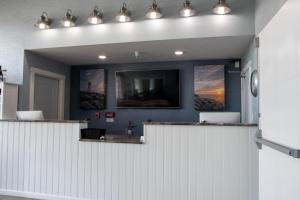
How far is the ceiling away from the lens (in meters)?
3.61

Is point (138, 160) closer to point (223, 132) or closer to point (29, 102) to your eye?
point (223, 132)

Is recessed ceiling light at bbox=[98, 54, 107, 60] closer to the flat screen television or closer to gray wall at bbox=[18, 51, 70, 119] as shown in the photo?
the flat screen television

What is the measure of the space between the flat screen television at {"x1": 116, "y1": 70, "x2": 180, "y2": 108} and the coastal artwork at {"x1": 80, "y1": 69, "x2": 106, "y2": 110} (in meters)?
0.37

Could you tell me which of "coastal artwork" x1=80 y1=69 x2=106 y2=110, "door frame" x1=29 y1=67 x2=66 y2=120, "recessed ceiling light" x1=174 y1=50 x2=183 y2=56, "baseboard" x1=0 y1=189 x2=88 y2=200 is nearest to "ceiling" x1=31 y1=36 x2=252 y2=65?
"recessed ceiling light" x1=174 y1=50 x2=183 y2=56

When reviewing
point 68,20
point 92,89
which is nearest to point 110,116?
point 92,89

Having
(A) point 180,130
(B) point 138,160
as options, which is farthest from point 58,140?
(A) point 180,130

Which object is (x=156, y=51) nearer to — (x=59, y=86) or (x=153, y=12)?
(x=153, y=12)

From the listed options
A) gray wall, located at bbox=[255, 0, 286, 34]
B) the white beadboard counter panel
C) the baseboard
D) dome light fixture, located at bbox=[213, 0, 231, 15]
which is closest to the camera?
gray wall, located at bbox=[255, 0, 286, 34]

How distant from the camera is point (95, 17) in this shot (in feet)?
11.9

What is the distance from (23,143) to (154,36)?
236 cm

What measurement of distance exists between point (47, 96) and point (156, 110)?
2.11 meters

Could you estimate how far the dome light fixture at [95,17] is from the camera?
3615 mm

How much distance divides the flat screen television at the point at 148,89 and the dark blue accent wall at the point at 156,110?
0.37ft

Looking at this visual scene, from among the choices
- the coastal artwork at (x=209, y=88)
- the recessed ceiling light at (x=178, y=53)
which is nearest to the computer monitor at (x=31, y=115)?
the recessed ceiling light at (x=178, y=53)
